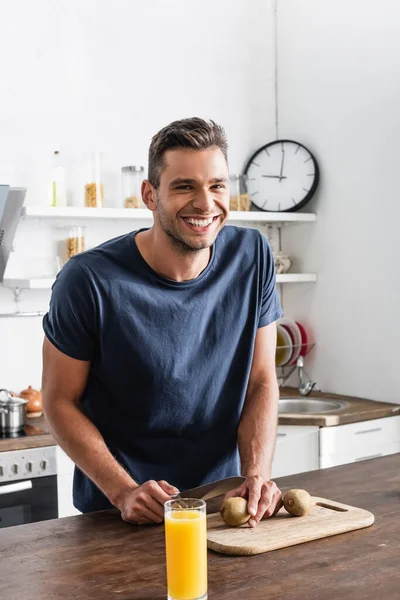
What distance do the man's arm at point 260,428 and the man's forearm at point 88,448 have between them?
23cm

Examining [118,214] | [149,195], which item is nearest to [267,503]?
[149,195]

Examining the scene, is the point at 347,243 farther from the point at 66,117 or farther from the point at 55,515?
the point at 55,515

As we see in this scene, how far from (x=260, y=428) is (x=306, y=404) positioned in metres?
1.94

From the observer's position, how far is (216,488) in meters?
1.73

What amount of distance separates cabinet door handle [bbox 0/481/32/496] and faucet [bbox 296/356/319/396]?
4.97ft

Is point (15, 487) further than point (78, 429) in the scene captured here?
Yes

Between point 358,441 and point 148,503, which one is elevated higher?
point 148,503

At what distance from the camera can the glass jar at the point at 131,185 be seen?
367 cm

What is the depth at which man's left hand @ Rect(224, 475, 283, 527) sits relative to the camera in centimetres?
161

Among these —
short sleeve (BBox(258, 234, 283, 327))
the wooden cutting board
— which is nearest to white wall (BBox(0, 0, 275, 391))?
short sleeve (BBox(258, 234, 283, 327))

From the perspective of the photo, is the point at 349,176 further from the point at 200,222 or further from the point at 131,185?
the point at 200,222

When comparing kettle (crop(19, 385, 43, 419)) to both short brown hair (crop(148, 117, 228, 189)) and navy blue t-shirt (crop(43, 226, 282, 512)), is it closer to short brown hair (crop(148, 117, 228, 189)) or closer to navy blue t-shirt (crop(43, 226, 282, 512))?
navy blue t-shirt (crop(43, 226, 282, 512))

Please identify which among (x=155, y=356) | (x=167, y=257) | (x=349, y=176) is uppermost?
(x=349, y=176)

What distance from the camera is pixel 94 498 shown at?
1.96 m
